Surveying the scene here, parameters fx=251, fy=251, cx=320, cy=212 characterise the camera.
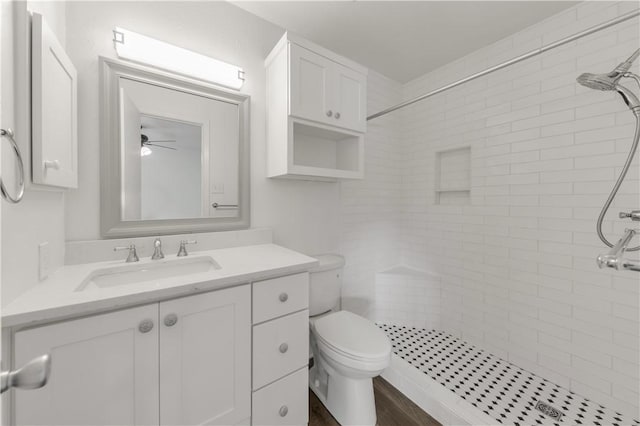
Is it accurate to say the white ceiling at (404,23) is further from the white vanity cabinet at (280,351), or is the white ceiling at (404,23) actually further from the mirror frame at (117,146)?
the white vanity cabinet at (280,351)

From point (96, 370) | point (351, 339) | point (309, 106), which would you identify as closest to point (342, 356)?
point (351, 339)

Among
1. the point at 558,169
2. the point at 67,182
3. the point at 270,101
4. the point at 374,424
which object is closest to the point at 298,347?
the point at 374,424

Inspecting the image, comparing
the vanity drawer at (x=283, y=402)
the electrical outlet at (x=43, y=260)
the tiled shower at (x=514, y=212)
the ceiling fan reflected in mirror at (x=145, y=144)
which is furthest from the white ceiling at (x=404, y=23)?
the vanity drawer at (x=283, y=402)

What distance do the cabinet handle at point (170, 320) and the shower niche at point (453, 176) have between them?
7.64 ft

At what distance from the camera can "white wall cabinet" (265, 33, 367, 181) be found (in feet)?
4.95

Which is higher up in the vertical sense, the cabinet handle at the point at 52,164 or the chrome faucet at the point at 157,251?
the cabinet handle at the point at 52,164

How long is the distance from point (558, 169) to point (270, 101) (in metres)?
A: 1.98

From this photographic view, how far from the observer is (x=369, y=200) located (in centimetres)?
241

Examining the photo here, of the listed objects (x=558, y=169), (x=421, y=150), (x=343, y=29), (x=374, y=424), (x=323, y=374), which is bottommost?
(x=374, y=424)

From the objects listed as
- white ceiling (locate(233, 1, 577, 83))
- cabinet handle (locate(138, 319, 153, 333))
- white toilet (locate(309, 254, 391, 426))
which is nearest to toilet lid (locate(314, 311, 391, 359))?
white toilet (locate(309, 254, 391, 426))

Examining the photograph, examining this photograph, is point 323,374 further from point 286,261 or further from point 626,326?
point 626,326

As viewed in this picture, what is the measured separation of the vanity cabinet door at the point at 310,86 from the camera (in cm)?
150

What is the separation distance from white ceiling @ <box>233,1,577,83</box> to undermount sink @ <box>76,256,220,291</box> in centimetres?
163

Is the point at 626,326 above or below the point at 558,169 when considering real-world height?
below
